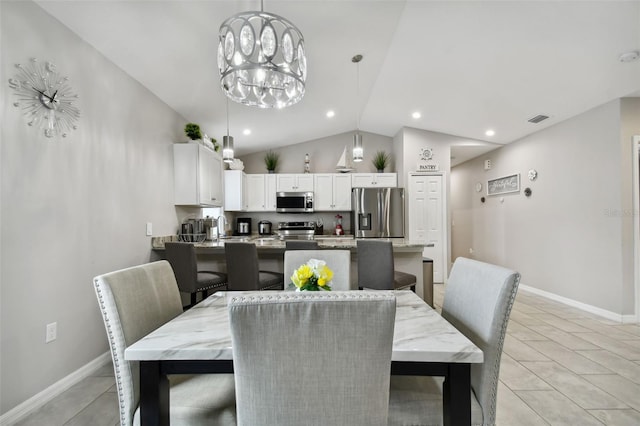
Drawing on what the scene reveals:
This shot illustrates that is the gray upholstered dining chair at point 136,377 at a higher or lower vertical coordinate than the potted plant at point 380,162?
lower

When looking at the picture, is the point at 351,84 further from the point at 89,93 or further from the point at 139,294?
the point at 139,294

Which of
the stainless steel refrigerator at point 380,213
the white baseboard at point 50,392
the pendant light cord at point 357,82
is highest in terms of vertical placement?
the pendant light cord at point 357,82

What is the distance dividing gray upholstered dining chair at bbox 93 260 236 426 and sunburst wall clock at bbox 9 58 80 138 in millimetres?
1455

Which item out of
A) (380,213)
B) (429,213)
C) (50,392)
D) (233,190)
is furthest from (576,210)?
(50,392)

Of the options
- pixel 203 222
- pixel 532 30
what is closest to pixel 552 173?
pixel 532 30

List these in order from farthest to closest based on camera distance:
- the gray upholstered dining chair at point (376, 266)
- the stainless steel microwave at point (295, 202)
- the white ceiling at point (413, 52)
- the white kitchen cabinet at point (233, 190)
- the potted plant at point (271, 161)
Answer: the potted plant at point (271, 161) → the stainless steel microwave at point (295, 202) → the white kitchen cabinet at point (233, 190) → the gray upholstered dining chair at point (376, 266) → the white ceiling at point (413, 52)

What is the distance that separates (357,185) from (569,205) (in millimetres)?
3104

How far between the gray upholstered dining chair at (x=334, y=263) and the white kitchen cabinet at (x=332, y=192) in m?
3.83

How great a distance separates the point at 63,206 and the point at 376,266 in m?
2.33

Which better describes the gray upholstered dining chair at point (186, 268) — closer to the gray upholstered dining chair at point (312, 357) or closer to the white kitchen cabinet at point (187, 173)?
the white kitchen cabinet at point (187, 173)

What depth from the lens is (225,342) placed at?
39.2 inches

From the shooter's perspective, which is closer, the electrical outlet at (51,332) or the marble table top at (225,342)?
the marble table top at (225,342)

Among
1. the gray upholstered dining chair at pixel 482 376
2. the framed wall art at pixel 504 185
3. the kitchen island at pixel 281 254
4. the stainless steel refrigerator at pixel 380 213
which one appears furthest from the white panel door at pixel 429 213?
the gray upholstered dining chair at pixel 482 376

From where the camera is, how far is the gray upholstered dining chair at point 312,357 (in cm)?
72
